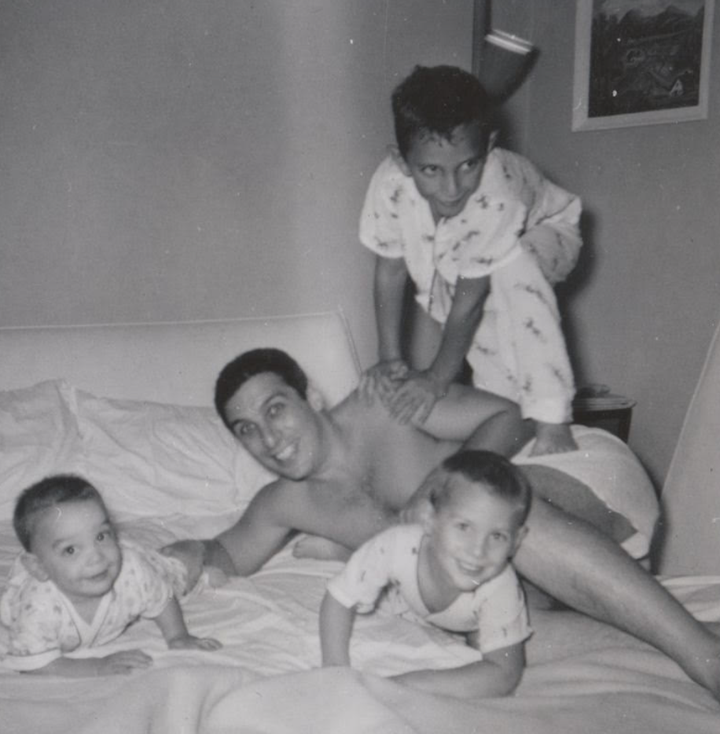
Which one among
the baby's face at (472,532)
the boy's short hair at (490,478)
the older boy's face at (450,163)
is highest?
the older boy's face at (450,163)

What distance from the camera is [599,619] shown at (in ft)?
4.60

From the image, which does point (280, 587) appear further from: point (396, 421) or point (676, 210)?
point (676, 210)

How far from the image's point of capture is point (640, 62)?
2949mm

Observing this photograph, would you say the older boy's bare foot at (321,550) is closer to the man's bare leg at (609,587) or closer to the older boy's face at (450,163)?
the man's bare leg at (609,587)

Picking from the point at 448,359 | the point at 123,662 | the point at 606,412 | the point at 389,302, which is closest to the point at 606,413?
the point at 606,412

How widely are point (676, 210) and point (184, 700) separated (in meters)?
2.39

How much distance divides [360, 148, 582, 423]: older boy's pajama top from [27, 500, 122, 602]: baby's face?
863 mm

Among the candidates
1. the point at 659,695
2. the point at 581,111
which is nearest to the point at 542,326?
the point at 659,695

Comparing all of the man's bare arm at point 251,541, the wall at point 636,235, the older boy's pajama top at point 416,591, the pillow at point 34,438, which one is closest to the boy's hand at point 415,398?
the man's bare arm at point 251,541

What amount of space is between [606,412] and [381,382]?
4.38 ft

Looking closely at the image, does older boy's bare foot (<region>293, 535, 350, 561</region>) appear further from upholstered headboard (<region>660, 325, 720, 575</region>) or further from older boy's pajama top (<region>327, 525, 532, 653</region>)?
upholstered headboard (<region>660, 325, 720, 575</region>)

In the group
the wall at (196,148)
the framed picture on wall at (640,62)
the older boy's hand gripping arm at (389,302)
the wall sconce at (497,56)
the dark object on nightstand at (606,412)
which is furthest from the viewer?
the wall sconce at (497,56)

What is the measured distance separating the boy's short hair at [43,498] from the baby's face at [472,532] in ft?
1.82

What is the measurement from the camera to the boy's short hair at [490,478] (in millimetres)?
1268
